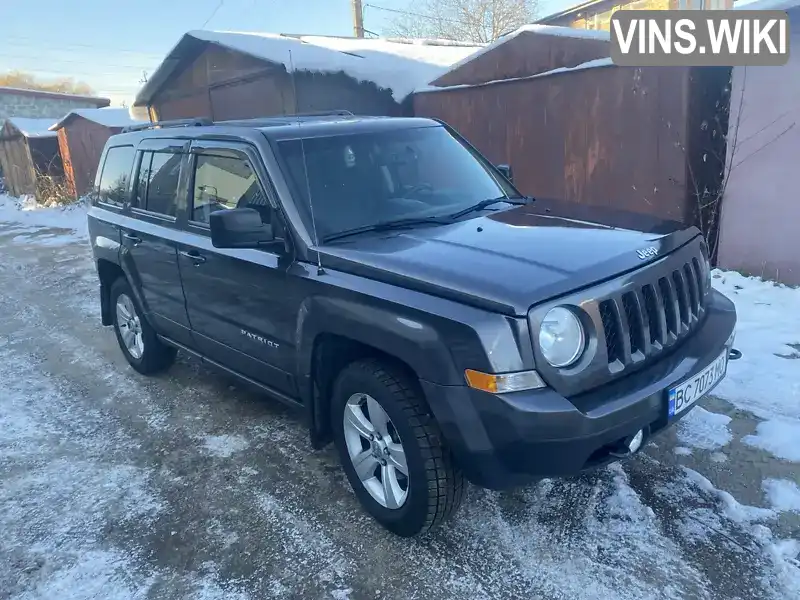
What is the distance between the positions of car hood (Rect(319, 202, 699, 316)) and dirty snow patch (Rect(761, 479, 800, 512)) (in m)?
1.31

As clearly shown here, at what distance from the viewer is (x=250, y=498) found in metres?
3.51

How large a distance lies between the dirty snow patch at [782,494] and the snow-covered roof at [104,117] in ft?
65.2

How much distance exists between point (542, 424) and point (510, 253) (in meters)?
0.80

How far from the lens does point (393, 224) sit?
11.1 ft

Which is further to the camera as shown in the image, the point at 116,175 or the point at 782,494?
the point at 116,175

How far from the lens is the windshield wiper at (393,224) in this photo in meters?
3.30

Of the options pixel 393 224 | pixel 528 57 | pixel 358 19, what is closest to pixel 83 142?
pixel 358 19

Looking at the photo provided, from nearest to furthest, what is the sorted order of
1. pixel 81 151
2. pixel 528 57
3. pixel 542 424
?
pixel 542 424
pixel 528 57
pixel 81 151

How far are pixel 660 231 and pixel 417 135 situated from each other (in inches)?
63.9

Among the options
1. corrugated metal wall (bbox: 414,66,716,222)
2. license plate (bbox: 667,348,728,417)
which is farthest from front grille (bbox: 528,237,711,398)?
corrugated metal wall (bbox: 414,66,716,222)

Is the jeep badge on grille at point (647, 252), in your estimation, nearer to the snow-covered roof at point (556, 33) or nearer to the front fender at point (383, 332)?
the front fender at point (383, 332)

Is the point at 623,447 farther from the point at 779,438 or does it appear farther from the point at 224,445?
the point at 224,445

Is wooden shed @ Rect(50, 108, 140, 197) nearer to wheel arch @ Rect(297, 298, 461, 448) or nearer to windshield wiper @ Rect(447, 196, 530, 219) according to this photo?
windshield wiper @ Rect(447, 196, 530, 219)

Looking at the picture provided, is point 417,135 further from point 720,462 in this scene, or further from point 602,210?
point 720,462
